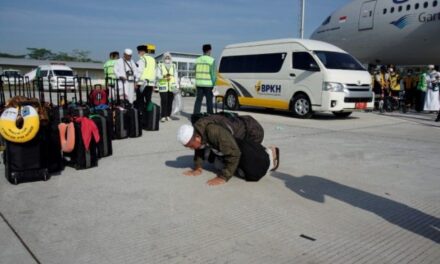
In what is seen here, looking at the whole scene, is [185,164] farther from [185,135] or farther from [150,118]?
[150,118]

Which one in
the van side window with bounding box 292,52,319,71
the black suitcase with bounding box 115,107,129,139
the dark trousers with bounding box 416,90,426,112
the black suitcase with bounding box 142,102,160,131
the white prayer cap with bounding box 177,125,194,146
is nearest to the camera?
the white prayer cap with bounding box 177,125,194,146

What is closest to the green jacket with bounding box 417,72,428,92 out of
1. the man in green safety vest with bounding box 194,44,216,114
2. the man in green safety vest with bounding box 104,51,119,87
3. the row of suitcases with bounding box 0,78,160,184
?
the man in green safety vest with bounding box 194,44,216,114

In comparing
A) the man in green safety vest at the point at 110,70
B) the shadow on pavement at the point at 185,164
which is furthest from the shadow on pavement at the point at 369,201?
the man in green safety vest at the point at 110,70

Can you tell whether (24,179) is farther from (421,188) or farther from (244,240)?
(421,188)

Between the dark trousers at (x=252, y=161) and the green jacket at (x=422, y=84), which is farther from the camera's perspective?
the green jacket at (x=422, y=84)

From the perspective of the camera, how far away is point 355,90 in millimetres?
10297

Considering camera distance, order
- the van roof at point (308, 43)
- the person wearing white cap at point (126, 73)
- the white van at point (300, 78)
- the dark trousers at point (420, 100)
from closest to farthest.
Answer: the person wearing white cap at point (126, 73)
the white van at point (300, 78)
the van roof at point (308, 43)
the dark trousers at point (420, 100)

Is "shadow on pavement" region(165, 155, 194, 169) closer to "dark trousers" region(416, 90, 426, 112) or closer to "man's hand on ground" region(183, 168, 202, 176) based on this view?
"man's hand on ground" region(183, 168, 202, 176)

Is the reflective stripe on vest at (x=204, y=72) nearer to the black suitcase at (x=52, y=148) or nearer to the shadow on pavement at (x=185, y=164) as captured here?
the shadow on pavement at (x=185, y=164)

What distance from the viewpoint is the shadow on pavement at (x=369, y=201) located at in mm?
3100

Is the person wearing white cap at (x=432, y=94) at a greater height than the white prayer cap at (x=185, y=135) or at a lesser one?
greater

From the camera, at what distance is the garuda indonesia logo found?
15430 millimetres

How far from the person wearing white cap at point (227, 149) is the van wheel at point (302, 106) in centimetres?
650

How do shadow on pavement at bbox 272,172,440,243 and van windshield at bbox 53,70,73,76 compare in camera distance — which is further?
van windshield at bbox 53,70,73,76
